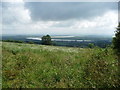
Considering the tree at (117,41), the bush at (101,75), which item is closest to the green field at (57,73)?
the bush at (101,75)

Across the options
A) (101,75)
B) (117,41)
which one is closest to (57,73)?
(101,75)

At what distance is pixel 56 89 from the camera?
8.15 meters

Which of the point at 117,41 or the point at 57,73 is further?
the point at 117,41

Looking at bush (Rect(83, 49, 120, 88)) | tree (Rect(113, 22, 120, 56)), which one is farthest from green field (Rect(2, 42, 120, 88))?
tree (Rect(113, 22, 120, 56))

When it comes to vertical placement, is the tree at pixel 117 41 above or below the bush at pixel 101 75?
above

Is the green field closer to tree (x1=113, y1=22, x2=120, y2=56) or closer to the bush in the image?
the bush

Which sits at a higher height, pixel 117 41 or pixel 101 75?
pixel 117 41

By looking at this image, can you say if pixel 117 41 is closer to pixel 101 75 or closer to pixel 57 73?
pixel 101 75

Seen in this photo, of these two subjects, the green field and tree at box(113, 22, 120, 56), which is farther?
tree at box(113, 22, 120, 56)

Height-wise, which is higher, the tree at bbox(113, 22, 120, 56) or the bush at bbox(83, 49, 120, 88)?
the tree at bbox(113, 22, 120, 56)

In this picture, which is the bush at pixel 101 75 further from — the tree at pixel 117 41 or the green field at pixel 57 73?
the tree at pixel 117 41

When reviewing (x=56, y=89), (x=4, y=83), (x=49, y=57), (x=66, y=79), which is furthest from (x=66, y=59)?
(x=4, y=83)

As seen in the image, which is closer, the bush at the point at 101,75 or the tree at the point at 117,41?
the bush at the point at 101,75

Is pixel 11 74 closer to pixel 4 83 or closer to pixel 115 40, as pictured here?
pixel 4 83
